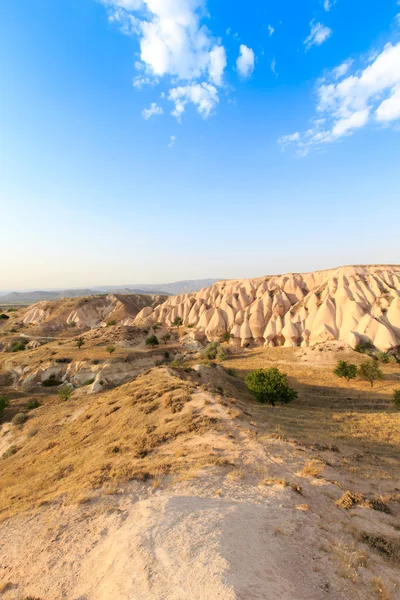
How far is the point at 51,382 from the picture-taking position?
37.8m

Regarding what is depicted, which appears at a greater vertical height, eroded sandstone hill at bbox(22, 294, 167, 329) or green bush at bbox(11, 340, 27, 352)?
eroded sandstone hill at bbox(22, 294, 167, 329)

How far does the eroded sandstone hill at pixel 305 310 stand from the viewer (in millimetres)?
46688

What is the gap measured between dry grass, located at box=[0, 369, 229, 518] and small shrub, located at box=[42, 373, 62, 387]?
49.5ft

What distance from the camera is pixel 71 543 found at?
6.84 meters

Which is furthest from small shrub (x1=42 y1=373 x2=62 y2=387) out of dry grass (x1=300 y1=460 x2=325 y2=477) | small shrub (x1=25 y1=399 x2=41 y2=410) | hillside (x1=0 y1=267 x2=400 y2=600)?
dry grass (x1=300 y1=460 x2=325 y2=477)

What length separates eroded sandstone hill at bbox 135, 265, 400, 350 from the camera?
46.7 m

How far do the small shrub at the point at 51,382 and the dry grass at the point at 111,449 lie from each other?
1507 centimetres

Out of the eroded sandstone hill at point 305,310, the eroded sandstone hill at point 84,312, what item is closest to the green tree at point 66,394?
the eroded sandstone hill at point 305,310

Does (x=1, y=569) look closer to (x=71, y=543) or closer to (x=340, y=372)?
(x=71, y=543)

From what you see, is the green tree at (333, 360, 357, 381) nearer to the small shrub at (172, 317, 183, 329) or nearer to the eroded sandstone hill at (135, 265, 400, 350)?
the eroded sandstone hill at (135, 265, 400, 350)

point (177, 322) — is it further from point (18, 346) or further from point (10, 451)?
point (10, 451)

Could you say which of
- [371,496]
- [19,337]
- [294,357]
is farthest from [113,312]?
[371,496]

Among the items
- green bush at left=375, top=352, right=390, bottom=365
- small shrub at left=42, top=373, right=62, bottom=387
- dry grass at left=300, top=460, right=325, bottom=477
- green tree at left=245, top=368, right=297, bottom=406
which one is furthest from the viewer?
green bush at left=375, top=352, right=390, bottom=365

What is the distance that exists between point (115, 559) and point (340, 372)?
33015 millimetres
